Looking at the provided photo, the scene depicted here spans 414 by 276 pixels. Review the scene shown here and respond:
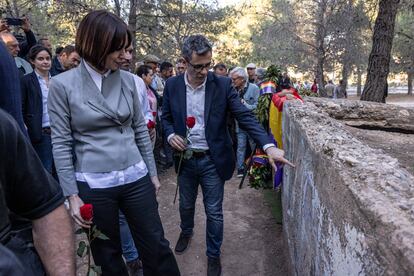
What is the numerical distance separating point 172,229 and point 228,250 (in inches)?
30.3

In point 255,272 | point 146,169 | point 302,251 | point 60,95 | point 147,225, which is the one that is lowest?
point 255,272

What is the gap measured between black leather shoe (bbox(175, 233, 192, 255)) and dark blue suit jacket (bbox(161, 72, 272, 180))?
0.96m

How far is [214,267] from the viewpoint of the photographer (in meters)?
3.19

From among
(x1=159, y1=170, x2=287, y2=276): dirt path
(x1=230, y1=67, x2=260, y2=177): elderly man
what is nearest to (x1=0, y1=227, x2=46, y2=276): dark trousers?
(x1=159, y1=170, x2=287, y2=276): dirt path

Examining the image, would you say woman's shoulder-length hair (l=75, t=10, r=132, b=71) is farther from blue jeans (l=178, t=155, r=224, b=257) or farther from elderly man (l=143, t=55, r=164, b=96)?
elderly man (l=143, t=55, r=164, b=96)

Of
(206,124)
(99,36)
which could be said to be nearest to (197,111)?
(206,124)

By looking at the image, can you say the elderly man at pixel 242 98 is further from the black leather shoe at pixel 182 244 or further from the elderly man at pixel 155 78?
the black leather shoe at pixel 182 244

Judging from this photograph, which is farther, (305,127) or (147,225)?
(305,127)

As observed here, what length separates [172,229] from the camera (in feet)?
13.7

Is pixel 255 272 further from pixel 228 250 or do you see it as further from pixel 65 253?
pixel 65 253

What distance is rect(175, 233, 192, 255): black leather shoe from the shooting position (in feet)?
11.8

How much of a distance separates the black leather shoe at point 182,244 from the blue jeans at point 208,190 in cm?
44

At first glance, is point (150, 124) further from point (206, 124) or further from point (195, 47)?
point (195, 47)

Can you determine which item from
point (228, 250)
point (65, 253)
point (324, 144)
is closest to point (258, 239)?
point (228, 250)
